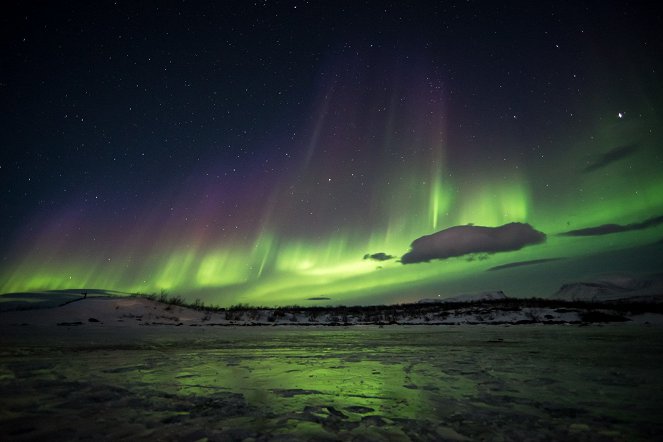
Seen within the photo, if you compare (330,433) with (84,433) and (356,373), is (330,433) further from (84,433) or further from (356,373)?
(356,373)

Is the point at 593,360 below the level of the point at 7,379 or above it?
below

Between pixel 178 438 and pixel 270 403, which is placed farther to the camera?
pixel 270 403

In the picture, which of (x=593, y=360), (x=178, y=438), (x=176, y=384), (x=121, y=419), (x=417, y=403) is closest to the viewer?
(x=178, y=438)

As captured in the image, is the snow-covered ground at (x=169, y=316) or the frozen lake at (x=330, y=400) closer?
the frozen lake at (x=330, y=400)

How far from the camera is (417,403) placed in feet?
12.1

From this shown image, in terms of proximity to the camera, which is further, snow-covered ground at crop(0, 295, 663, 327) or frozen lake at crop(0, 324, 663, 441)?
snow-covered ground at crop(0, 295, 663, 327)

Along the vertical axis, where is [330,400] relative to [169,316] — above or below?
below

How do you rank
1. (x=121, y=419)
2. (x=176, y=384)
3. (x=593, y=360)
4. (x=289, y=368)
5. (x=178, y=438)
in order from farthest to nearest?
(x=593, y=360) < (x=289, y=368) < (x=176, y=384) < (x=121, y=419) < (x=178, y=438)

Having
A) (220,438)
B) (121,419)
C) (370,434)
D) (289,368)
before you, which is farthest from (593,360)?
(121,419)

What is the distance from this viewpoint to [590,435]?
102 inches

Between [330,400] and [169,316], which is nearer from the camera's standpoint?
[330,400]

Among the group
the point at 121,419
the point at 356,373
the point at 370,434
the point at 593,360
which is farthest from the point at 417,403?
the point at 593,360

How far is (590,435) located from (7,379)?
263 inches

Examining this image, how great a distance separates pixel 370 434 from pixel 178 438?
1.42 meters
